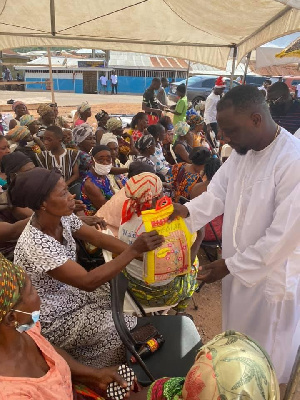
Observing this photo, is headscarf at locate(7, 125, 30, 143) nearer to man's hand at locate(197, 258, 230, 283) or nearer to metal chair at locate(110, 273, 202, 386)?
metal chair at locate(110, 273, 202, 386)

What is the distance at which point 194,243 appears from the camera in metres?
3.00

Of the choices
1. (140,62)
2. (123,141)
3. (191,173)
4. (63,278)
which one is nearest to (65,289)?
(63,278)

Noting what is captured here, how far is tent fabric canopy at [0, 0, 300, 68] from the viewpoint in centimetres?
416

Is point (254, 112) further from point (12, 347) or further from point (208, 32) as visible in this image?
point (208, 32)

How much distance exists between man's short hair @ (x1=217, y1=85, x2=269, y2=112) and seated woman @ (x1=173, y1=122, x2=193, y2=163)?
12.4 feet

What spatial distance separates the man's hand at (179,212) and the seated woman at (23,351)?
1186 millimetres

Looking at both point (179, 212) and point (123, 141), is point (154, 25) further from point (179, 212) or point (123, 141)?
point (179, 212)

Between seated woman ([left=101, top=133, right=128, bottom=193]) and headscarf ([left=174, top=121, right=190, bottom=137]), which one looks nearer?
seated woman ([left=101, top=133, right=128, bottom=193])

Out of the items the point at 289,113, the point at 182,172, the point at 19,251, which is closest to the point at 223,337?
the point at 19,251

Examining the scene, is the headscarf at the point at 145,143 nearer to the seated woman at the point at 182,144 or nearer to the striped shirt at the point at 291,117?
the seated woman at the point at 182,144

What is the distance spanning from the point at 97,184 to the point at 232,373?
11.2 feet

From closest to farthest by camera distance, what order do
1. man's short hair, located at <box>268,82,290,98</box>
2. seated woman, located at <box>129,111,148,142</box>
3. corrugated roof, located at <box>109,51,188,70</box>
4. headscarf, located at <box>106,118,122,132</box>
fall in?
man's short hair, located at <box>268,82,290,98</box>, headscarf, located at <box>106,118,122,132</box>, seated woman, located at <box>129,111,148,142</box>, corrugated roof, located at <box>109,51,188,70</box>

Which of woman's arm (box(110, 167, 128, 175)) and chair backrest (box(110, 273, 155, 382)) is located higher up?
chair backrest (box(110, 273, 155, 382))

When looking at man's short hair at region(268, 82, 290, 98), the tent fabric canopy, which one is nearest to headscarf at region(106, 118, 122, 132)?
the tent fabric canopy
